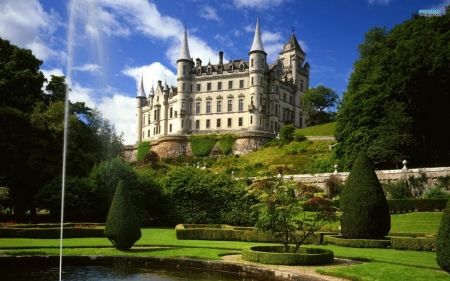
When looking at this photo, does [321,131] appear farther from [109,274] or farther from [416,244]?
[109,274]

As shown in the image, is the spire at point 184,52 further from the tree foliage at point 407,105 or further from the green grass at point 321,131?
the tree foliage at point 407,105

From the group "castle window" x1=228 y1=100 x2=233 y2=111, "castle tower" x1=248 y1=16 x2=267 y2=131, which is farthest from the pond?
"castle window" x1=228 y1=100 x2=233 y2=111

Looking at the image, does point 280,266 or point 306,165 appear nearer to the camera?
point 280,266

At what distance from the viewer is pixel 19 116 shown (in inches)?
1128

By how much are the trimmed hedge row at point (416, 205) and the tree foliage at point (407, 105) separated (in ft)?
25.9

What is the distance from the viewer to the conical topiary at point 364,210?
732 inches

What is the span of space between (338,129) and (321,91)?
3851cm

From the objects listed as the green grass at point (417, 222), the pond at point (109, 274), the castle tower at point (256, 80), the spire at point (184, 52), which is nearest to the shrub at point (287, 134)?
the castle tower at point (256, 80)

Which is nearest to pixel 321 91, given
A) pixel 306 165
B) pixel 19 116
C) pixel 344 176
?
pixel 306 165

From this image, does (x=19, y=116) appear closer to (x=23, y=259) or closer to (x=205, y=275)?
(x=23, y=259)

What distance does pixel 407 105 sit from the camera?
38844 mm

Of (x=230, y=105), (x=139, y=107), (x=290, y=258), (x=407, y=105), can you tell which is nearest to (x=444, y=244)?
(x=290, y=258)

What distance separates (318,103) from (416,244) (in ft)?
210

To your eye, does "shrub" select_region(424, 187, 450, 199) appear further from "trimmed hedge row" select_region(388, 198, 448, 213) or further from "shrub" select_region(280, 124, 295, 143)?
"shrub" select_region(280, 124, 295, 143)
